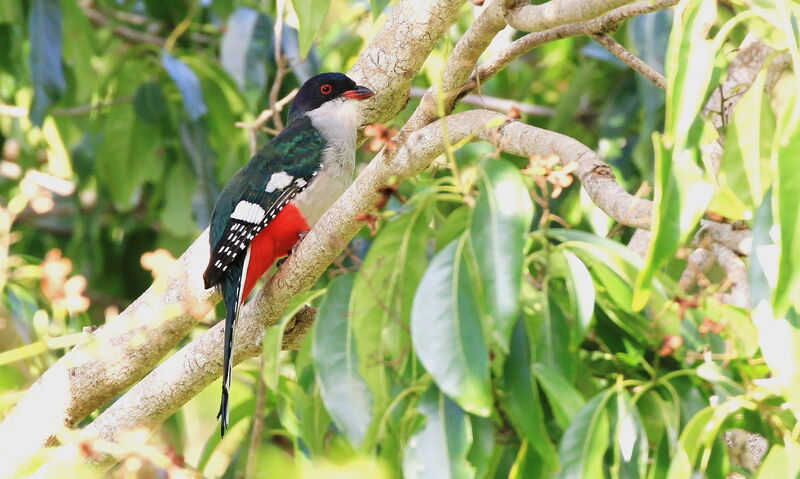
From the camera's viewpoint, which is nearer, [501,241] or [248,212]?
[501,241]

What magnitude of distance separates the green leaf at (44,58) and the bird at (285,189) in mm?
1009

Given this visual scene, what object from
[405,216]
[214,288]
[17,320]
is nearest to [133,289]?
[17,320]

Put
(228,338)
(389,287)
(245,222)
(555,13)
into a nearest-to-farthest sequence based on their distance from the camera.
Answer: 1. (389,287)
2. (555,13)
3. (228,338)
4. (245,222)

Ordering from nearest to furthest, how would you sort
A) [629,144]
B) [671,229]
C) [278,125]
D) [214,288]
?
[671,229] → [214,288] → [278,125] → [629,144]

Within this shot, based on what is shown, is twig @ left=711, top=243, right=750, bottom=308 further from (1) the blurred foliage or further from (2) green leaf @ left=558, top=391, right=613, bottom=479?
(2) green leaf @ left=558, top=391, right=613, bottom=479

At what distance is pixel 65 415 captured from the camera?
3557 mm

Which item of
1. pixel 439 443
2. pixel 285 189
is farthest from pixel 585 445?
pixel 285 189

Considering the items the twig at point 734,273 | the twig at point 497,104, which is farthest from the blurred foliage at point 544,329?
the twig at point 497,104

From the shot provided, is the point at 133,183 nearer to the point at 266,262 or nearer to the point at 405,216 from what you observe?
the point at 266,262

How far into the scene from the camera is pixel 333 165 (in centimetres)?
453

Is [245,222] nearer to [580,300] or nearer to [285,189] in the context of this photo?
[285,189]

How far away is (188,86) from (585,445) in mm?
3505

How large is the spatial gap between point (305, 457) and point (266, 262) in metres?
1.61

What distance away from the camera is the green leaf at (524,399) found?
2072 millimetres
